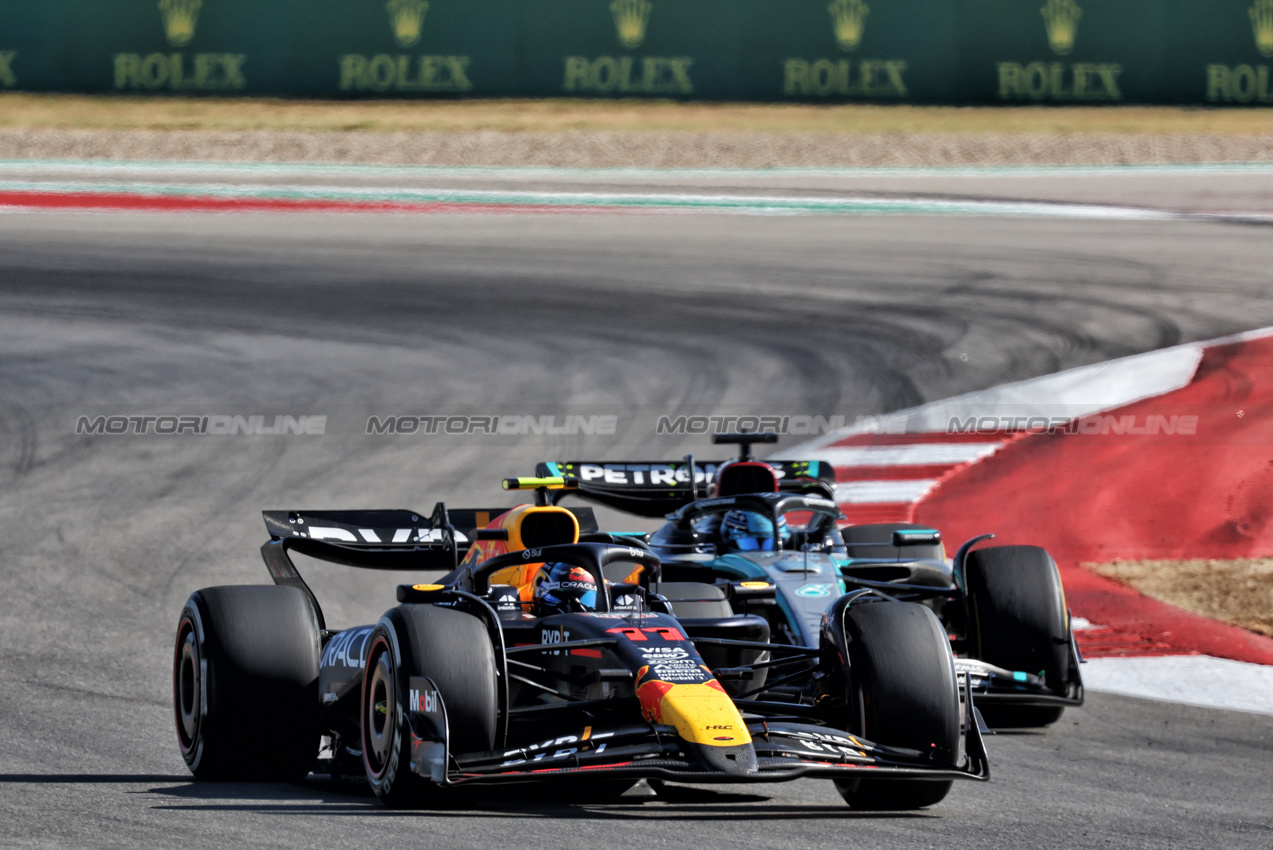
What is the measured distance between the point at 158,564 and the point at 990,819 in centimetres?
713

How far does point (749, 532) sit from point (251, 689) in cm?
370

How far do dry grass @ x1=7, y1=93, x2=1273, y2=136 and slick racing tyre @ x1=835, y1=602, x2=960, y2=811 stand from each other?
17014 mm

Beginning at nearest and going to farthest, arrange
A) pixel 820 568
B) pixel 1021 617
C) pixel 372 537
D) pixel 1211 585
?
pixel 372 537 → pixel 1021 617 → pixel 820 568 → pixel 1211 585

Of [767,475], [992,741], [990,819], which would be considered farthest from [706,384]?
[990,819]

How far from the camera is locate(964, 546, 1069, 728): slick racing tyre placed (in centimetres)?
926

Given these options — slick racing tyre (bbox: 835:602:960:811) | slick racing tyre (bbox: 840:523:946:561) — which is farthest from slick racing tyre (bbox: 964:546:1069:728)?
slick racing tyre (bbox: 835:602:960:811)

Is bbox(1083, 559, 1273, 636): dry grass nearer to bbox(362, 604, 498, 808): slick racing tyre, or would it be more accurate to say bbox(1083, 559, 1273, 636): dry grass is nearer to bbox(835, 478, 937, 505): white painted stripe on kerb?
bbox(835, 478, 937, 505): white painted stripe on kerb

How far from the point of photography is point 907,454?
1431cm

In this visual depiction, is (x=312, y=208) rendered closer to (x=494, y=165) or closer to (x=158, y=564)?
(x=494, y=165)

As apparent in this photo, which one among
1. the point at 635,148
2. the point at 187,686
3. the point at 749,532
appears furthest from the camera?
the point at 635,148

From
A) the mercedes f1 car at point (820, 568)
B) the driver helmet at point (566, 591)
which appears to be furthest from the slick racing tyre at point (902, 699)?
the mercedes f1 car at point (820, 568)

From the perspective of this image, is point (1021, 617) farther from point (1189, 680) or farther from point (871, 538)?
point (871, 538)

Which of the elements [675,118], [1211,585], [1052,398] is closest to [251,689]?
[1211,585]

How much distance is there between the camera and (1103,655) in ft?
35.1
